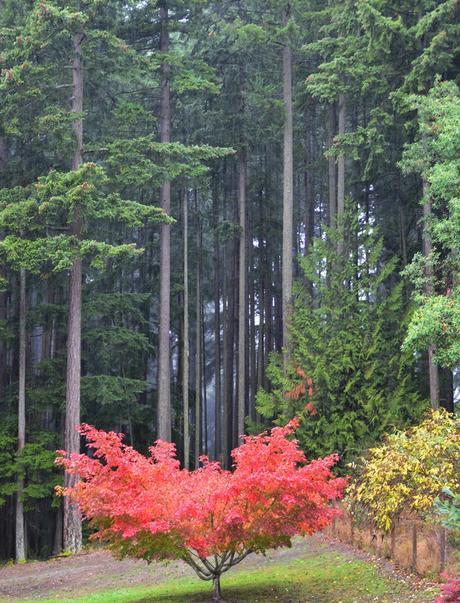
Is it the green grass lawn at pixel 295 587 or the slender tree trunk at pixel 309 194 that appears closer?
the green grass lawn at pixel 295 587

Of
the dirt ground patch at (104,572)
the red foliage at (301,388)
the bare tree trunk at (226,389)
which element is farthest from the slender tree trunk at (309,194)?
the dirt ground patch at (104,572)

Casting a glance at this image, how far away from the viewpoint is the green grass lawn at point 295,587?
11406mm

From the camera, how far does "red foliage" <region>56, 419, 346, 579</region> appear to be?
11.3 m

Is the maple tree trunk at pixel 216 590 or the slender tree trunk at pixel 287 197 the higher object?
the slender tree trunk at pixel 287 197

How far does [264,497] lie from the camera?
1139 cm

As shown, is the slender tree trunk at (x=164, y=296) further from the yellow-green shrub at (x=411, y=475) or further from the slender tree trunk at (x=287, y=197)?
the yellow-green shrub at (x=411, y=475)

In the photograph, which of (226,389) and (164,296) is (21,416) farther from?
(226,389)

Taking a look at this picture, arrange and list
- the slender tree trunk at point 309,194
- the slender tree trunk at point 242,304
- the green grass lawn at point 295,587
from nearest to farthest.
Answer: the green grass lawn at point 295,587
the slender tree trunk at point 242,304
the slender tree trunk at point 309,194

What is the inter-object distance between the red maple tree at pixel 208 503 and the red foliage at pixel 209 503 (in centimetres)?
1

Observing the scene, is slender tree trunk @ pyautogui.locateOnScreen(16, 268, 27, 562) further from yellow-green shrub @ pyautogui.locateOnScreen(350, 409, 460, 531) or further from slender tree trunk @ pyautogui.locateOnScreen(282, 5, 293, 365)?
yellow-green shrub @ pyautogui.locateOnScreen(350, 409, 460, 531)

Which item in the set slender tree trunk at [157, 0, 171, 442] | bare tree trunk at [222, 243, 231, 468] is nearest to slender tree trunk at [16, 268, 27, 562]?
slender tree trunk at [157, 0, 171, 442]

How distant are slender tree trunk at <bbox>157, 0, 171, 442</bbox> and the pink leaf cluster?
10.9m

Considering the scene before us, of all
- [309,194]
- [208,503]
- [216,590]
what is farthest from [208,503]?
[309,194]

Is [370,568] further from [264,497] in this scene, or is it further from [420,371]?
[420,371]
